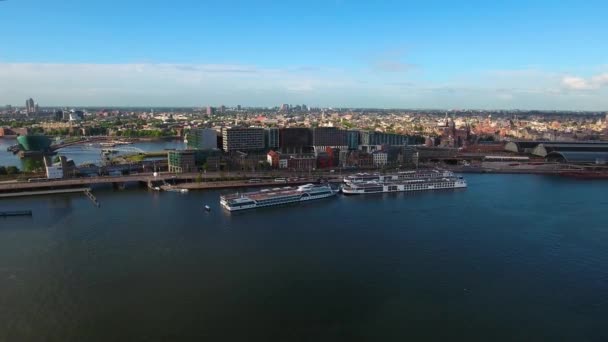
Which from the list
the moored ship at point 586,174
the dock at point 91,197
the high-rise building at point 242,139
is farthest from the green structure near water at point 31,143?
the moored ship at point 586,174

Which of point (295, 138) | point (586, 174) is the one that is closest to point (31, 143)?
point (295, 138)

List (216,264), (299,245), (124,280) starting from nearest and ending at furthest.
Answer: (124,280)
(216,264)
(299,245)

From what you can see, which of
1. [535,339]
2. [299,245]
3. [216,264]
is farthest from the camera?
[299,245]

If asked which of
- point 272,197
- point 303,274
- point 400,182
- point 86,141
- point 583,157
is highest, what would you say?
point 86,141

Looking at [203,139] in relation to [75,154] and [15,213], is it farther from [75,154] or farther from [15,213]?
[15,213]

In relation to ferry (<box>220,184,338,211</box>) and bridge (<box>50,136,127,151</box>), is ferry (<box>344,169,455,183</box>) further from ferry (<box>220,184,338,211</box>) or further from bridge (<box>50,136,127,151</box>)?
bridge (<box>50,136,127,151</box>)

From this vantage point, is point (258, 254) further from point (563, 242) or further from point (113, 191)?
point (113, 191)

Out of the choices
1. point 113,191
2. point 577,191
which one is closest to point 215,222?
point 113,191
